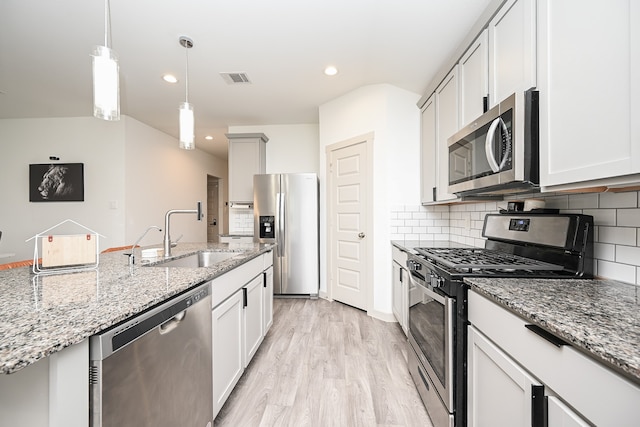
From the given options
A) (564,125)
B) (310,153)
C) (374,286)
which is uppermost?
(310,153)

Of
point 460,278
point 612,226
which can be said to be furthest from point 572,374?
point 612,226

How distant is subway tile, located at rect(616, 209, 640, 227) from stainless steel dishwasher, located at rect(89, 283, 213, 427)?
1.84 meters

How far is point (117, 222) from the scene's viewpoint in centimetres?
407

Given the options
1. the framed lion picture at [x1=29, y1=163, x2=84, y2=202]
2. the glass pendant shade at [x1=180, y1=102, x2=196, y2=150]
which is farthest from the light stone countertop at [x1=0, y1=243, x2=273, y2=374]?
the framed lion picture at [x1=29, y1=163, x2=84, y2=202]

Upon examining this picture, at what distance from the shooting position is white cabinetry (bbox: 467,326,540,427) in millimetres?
837

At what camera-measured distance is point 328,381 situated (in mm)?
1838

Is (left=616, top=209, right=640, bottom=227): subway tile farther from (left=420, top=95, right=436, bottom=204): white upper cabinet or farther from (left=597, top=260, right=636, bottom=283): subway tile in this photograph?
(left=420, top=95, right=436, bottom=204): white upper cabinet

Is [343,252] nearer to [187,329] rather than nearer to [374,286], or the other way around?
[374,286]

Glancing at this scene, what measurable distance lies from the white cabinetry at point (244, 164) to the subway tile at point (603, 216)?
3870mm

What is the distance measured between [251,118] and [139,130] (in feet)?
6.06

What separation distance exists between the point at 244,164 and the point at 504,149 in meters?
3.69

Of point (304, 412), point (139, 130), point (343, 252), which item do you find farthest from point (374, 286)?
point (139, 130)

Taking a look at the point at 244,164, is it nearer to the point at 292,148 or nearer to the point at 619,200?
the point at 292,148

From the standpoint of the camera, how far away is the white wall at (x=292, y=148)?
4.57m
